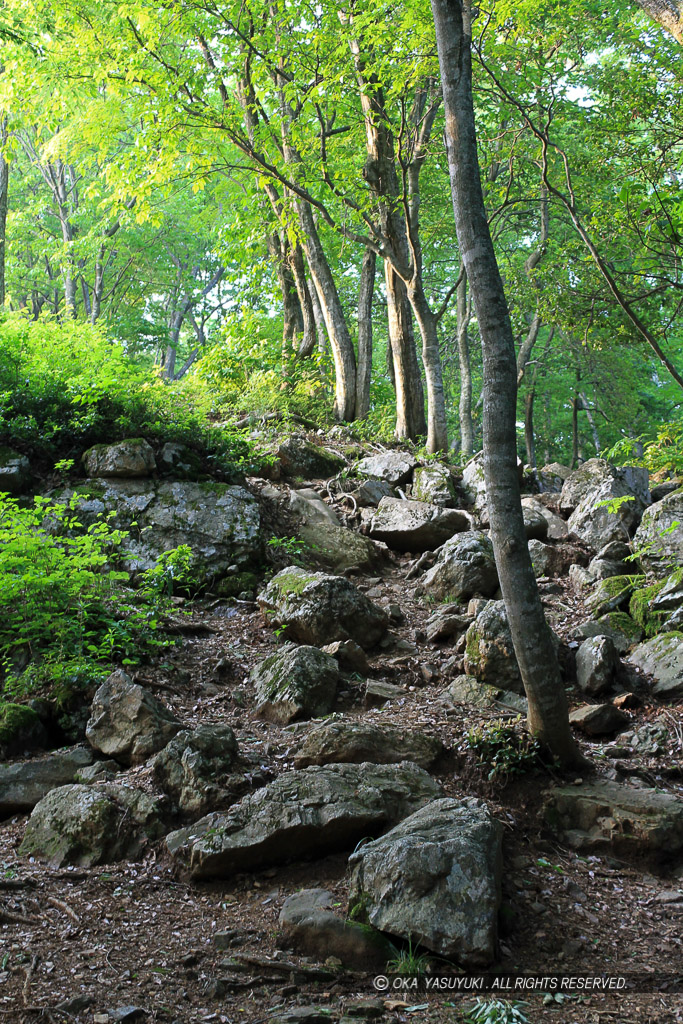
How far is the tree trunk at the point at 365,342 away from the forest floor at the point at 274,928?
9397mm

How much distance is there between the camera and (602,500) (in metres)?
7.58

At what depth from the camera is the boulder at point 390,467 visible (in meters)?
10.4

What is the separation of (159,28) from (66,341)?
4648mm

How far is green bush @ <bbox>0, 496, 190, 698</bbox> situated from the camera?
516cm

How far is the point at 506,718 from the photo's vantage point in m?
5.03

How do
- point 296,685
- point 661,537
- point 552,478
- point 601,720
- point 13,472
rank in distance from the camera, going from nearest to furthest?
point 601,720, point 296,685, point 661,537, point 13,472, point 552,478

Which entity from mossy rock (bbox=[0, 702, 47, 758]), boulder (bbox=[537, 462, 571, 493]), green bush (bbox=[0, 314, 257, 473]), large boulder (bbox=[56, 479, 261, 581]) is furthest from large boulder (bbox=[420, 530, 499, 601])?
mossy rock (bbox=[0, 702, 47, 758])

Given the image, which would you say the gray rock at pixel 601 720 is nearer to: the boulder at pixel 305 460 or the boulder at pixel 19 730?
the boulder at pixel 19 730

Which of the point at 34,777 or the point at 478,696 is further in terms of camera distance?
the point at 478,696

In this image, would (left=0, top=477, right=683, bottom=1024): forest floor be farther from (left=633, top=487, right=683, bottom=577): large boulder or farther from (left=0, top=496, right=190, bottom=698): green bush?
(left=633, top=487, right=683, bottom=577): large boulder

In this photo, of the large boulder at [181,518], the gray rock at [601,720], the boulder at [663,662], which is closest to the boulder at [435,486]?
the large boulder at [181,518]

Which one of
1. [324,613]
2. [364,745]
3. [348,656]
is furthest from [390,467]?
[364,745]

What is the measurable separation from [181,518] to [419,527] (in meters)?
3.04

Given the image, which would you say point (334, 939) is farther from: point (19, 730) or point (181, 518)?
point (181, 518)
